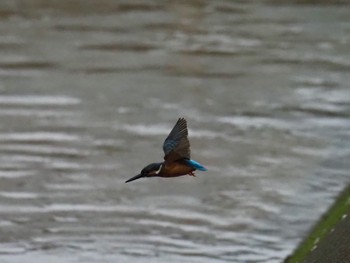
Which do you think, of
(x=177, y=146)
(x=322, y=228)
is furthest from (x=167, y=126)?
(x=177, y=146)

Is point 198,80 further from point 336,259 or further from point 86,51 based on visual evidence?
point 336,259

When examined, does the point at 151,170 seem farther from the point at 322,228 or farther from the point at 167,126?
the point at 167,126

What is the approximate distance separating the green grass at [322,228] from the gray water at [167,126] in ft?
0.51

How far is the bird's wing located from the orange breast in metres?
0.02

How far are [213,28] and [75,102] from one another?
377 centimetres

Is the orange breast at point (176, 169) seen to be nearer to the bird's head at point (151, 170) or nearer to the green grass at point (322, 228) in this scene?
the bird's head at point (151, 170)

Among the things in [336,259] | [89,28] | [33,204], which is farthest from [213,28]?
[336,259]

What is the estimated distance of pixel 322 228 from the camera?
593 centimetres

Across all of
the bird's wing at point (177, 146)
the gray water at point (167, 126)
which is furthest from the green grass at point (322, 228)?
the bird's wing at point (177, 146)

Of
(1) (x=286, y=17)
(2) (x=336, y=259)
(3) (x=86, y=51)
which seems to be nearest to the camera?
(2) (x=336, y=259)

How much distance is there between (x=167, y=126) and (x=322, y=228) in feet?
10.4

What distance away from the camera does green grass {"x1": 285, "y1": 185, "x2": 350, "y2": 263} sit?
5473mm

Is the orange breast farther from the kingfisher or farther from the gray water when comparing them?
the gray water

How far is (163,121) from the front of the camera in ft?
29.7
